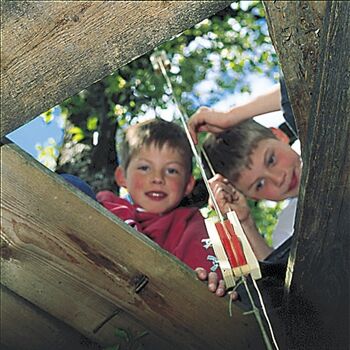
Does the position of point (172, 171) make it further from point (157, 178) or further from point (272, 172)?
point (272, 172)

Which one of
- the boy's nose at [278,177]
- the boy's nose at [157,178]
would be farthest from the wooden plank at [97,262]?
the boy's nose at [278,177]

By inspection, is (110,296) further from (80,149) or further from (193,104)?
(193,104)

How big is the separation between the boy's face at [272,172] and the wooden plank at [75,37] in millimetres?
1844

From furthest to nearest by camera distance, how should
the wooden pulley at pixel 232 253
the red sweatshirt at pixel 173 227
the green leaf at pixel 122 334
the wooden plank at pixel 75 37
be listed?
the red sweatshirt at pixel 173 227 → the green leaf at pixel 122 334 → the wooden pulley at pixel 232 253 → the wooden plank at pixel 75 37

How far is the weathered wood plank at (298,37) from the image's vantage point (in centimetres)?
172

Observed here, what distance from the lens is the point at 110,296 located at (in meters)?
2.14

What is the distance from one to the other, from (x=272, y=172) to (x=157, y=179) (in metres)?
0.50

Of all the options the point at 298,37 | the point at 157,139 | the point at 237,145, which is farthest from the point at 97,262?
the point at 237,145

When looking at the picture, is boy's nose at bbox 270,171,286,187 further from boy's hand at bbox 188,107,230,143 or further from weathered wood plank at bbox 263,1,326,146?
weathered wood plank at bbox 263,1,326,146

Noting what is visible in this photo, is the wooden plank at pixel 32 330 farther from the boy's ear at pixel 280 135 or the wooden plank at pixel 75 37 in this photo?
the boy's ear at pixel 280 135

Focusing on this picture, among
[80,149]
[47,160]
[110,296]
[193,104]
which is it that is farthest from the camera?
[193,104]

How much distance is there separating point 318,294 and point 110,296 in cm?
51

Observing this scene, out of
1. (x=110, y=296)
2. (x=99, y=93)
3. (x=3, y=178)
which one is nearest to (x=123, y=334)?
(x=110, y=296)

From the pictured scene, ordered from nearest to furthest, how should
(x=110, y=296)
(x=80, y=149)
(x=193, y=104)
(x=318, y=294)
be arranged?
(x=318, y=294) → (x=110, y=296) → (x=80, y=149) → (x=193, y=104)
